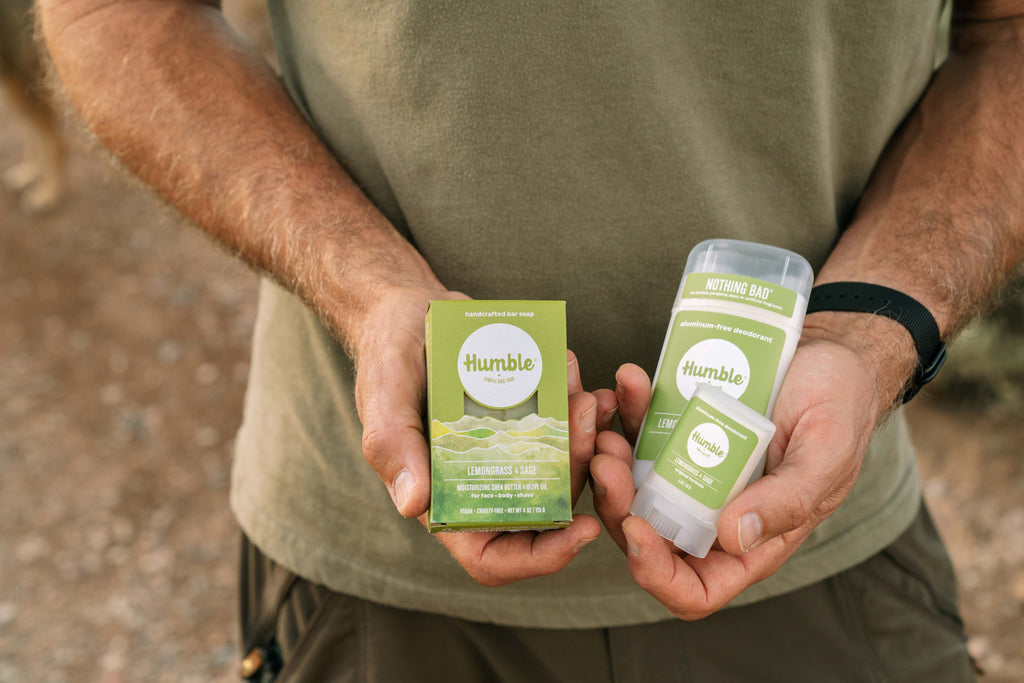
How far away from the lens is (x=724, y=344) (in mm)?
1194

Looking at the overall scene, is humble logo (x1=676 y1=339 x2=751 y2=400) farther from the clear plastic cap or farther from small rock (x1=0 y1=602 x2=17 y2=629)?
small rock (x1=0 y1=602 x2=17 y2=629)

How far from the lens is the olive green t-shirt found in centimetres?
127

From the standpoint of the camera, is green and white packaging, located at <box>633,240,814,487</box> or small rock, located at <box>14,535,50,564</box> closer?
green and white packaging, located at <box>633,240,814,487</box>

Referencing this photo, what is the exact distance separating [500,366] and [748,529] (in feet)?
1.26

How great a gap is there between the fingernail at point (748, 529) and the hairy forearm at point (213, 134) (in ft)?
1.97

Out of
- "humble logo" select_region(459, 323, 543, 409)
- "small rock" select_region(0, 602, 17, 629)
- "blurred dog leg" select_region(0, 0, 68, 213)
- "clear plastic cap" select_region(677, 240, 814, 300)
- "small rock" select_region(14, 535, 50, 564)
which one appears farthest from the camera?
"blurred dog leg" select_region(0, 0, 68, 213)

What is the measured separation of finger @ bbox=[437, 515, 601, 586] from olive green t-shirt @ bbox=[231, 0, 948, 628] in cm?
29

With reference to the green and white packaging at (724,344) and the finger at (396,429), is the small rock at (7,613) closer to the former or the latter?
the finger at (396,429)

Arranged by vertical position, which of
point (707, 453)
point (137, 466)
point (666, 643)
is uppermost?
point (707, 453)

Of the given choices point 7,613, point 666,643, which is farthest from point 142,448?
point 666,643

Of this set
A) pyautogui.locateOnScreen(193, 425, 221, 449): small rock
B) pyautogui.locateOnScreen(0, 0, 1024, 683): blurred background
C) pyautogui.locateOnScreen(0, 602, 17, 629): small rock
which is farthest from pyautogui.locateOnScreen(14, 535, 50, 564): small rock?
pyautogui.locateOnScreen(193, 425, 221, 449): small rock

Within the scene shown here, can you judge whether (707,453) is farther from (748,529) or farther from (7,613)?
(7,613)

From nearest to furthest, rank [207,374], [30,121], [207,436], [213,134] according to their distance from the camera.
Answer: [213,134]
[207,436]
[207,374]
[30,121]

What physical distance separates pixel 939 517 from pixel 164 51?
12.0 feet
